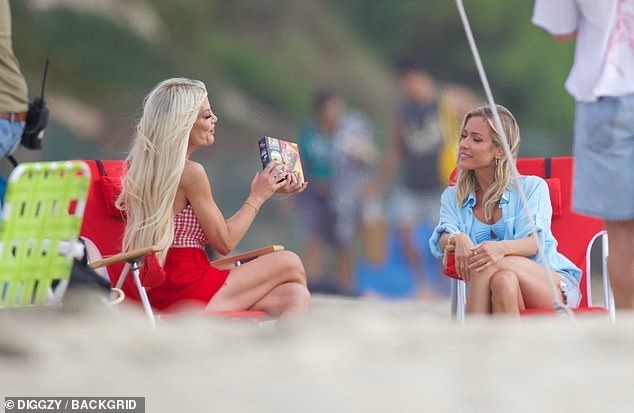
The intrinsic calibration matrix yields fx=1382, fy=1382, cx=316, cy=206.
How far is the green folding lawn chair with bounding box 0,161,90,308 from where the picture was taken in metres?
3.61

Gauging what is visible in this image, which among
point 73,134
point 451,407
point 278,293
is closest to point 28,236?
point 278,293

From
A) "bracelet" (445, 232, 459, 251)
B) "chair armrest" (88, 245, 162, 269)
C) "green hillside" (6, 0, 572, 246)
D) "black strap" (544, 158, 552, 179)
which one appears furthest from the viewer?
"green hillside" (6, 0, 572, 246)

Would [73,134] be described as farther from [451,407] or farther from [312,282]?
[451,407]

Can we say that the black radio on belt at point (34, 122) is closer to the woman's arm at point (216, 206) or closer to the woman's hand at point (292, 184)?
the woman's arm at point (216, 206)

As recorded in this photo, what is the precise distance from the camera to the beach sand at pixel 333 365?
8.79ft

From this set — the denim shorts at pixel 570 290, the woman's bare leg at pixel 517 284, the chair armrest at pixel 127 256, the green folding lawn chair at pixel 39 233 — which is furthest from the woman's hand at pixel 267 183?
the denim shorts at pixel 570 290

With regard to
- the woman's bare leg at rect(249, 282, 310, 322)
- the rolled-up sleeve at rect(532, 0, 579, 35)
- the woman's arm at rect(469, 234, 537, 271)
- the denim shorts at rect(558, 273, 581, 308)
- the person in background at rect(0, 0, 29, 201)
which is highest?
the rolled-up sleeve at rect(532, 0, 579, 35)

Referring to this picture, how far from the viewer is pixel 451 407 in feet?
8.60

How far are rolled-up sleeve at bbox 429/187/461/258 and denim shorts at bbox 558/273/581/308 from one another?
0.38 m

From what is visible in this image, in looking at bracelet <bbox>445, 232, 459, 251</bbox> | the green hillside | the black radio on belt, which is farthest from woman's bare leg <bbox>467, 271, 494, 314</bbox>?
the green hillside

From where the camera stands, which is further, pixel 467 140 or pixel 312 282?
pixel 312 282

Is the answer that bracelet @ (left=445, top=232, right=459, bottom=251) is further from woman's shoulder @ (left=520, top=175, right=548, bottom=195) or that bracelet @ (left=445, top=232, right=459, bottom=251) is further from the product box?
the product box

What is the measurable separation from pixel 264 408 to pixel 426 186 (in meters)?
5.51

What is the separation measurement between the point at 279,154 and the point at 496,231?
0.76m
